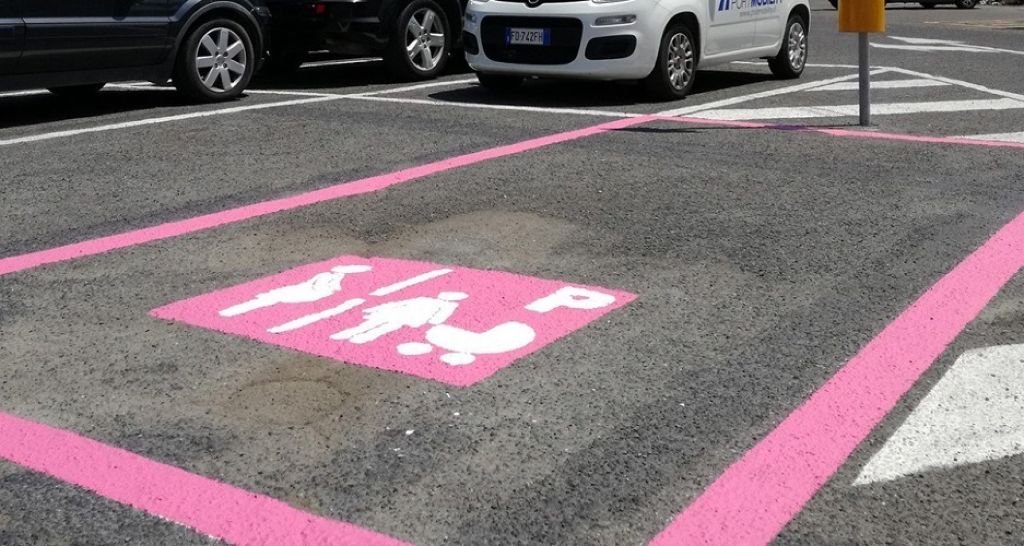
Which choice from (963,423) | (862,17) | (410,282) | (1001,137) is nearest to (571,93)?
(862,17)

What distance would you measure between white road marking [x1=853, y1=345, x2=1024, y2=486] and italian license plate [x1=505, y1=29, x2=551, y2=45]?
6.94m

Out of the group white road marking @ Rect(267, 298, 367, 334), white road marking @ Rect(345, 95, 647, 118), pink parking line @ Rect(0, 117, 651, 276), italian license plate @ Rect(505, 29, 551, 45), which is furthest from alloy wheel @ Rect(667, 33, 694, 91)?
white road marking @ Rect(267, 298, 367, 334)

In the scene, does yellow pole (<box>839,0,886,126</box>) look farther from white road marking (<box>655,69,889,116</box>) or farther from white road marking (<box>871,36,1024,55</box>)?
white road marking (<box>871,36,1024,55</box>)

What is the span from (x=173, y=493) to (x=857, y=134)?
6.90m

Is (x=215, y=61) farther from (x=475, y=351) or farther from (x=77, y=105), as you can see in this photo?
(x=475, y=351)

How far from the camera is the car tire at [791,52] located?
12.8 meters

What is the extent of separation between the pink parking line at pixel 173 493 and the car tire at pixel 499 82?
831 cm

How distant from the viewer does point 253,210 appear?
6.59 metres

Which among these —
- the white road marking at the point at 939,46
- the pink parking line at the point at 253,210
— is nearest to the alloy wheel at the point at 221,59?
the pink parking line at the point at 253,210

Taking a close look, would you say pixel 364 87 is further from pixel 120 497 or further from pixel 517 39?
pixel 120 497

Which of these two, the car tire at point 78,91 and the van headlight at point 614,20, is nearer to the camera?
the van headlight at point 614,20

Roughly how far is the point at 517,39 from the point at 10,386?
24.3ft

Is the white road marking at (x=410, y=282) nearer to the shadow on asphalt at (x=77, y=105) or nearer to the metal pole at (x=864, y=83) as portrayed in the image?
the metal pole at (x=864, y=83)

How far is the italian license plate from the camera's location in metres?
10.7
